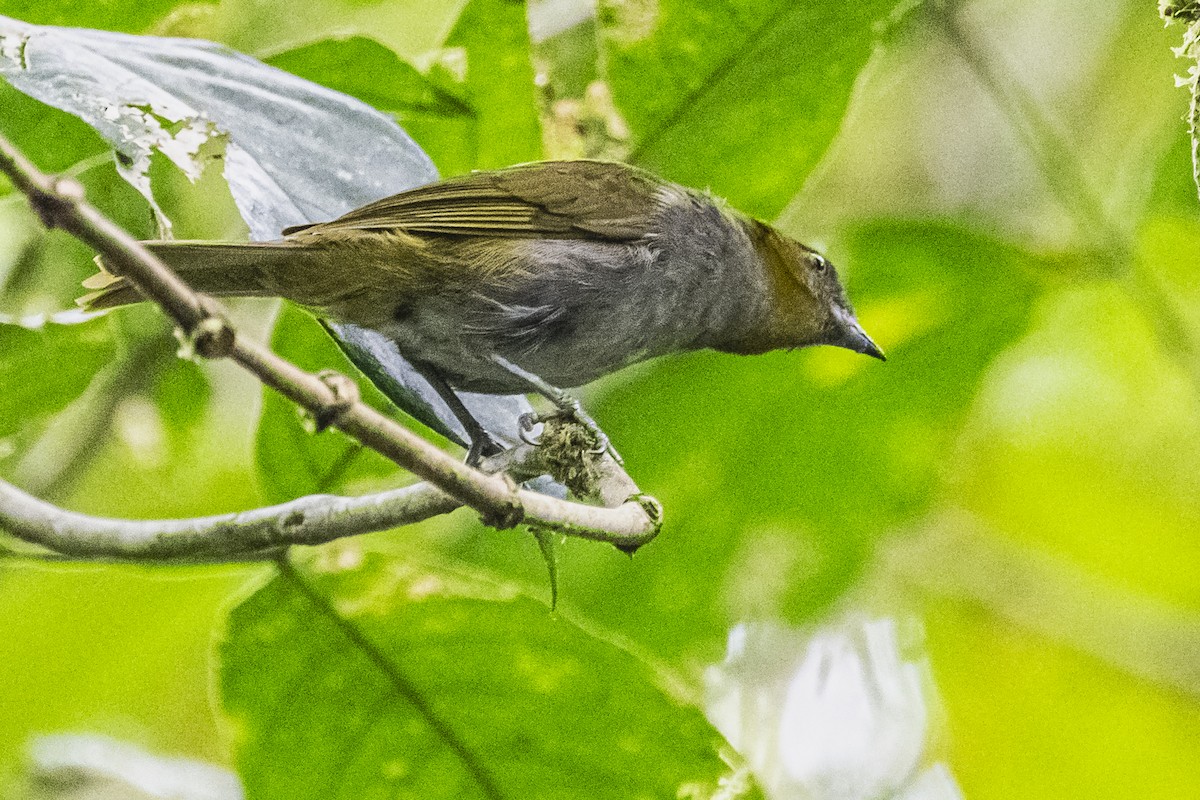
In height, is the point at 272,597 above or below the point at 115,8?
below

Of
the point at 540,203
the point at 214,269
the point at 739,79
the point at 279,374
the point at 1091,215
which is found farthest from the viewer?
the point at 1091,215

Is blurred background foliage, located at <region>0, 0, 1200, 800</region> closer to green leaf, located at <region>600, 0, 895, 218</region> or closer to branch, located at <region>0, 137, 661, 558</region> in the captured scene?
green leaf, located at <region>600, 0, 895, 218</region>

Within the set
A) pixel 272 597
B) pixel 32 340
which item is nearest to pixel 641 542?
pixel 272 597

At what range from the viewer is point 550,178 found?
2.34 m

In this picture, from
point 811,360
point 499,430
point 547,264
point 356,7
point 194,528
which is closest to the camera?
point 194,528

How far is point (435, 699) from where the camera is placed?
2.09 m

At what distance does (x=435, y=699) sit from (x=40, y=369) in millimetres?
1062

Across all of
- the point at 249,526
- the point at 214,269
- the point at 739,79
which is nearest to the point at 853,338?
the point at 739,79

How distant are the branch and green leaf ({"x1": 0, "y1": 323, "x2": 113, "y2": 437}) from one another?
1061mm

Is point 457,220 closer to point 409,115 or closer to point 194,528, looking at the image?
point 409,115

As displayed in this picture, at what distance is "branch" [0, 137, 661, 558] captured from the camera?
89cm

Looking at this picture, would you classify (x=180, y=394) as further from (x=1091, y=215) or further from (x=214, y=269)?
(x=1091, y=215)

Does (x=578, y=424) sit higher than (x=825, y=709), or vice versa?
(x=578, y=424)

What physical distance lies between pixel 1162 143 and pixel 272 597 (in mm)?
2605
